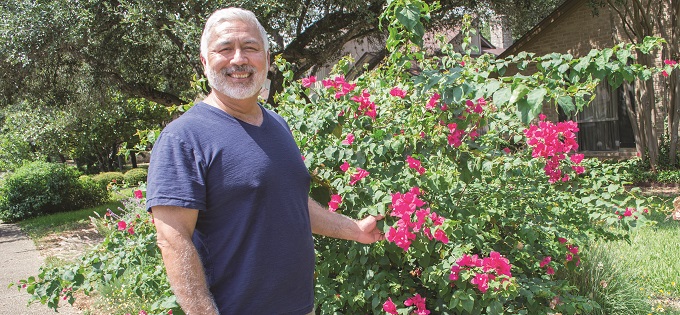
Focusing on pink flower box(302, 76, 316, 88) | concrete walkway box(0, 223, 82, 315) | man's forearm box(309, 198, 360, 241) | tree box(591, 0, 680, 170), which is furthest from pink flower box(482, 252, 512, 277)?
tree box(591, 0, 680, 170)

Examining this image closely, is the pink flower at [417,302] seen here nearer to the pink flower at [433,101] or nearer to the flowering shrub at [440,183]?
the flowering shrub at [440,183]

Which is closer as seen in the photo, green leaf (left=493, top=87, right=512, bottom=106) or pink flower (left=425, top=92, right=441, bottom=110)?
green leaf (left=493, top=87, right=512, bottom=106)

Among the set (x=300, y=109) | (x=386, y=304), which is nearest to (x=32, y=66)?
(x=300, y=109)

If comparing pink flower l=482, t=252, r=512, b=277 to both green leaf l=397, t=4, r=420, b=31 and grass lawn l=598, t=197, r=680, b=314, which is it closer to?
green leaf l=397, t=4, r=420, b=31

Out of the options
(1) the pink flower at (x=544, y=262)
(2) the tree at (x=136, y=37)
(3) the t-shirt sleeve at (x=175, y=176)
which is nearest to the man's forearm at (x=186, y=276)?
(3) the t-shirt sleeve at (x=175, y=176)

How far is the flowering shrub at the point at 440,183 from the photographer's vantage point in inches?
93.5

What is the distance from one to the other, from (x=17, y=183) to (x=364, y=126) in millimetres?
12795

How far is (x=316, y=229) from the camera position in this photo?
2270 millimetres

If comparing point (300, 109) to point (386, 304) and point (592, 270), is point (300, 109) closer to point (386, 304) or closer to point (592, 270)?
point (386, 304)

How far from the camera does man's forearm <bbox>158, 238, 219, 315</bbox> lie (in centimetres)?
161

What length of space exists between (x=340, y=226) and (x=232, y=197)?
0.72 m

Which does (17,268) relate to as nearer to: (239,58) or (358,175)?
(358,175)

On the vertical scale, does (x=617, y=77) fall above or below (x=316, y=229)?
above

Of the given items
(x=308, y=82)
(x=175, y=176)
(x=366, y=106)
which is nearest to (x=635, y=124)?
(x=308, y=82)
